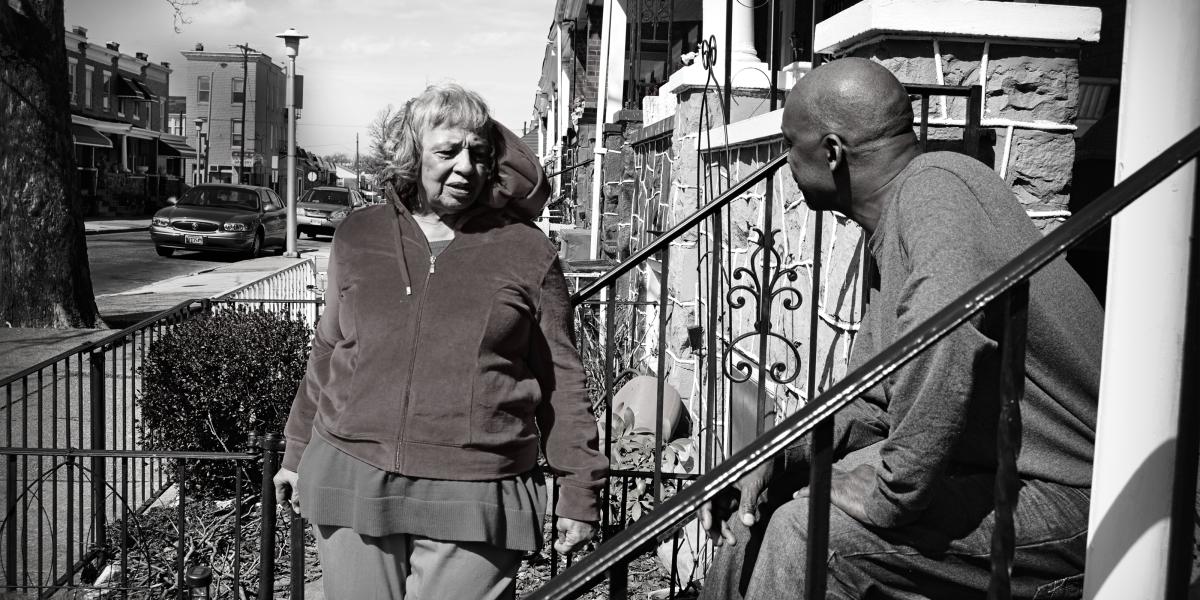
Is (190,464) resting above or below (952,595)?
below

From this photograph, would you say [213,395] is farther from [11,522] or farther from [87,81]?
[87,81]

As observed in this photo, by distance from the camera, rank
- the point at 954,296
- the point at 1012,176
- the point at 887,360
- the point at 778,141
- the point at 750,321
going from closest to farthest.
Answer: the point at 887,360 → the point at 954,296 → the point at 1012,176 → the point at 778,141 → the point at 750,321

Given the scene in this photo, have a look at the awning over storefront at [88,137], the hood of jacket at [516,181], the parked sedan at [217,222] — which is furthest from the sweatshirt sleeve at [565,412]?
the awning over storefront at [88,137]

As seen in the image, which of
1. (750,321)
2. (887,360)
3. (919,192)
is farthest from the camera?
(750,321)

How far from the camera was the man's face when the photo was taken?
A: 230 centimetres

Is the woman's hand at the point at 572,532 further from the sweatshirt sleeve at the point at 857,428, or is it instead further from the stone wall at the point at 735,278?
the stone wall at the point at 735,278

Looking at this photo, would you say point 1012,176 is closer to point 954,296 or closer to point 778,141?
point 778,141

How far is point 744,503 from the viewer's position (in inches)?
86.3

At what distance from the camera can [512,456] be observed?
2.31 metres

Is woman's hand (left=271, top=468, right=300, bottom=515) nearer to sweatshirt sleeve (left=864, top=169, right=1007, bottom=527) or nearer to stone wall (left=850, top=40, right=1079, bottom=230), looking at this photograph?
sweatshirt sleeve (left=864, top=169, right=1007, bottom=527)

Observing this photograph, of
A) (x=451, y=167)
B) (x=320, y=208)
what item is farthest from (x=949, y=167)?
(x=320, y=208)

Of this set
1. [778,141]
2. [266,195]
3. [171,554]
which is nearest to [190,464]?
[171,554]

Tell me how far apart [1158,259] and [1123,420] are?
0.27 meters

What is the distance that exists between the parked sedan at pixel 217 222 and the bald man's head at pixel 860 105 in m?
20.0
